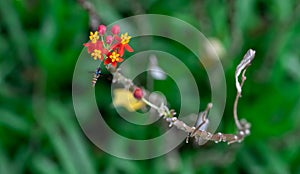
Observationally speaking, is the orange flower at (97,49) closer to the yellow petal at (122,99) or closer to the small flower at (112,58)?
the small flower at (112,58)

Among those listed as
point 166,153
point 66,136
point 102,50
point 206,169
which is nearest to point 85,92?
point 66,136

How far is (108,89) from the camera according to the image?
1398 mm

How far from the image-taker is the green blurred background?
4.34 ft

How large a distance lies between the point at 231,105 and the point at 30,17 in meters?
0.62

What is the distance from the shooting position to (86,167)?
1289mm

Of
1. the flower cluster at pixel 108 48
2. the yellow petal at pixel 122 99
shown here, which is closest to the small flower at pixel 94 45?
the flower cluster at pixel 108 48

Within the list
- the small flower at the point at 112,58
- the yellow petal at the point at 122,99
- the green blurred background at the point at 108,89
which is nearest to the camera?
the small flower at the point at 112,58

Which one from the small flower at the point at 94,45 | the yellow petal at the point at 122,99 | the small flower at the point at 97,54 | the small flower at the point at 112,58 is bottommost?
the small flower at the point at 112,58

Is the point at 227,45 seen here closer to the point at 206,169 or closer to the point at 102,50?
the point at 206,169

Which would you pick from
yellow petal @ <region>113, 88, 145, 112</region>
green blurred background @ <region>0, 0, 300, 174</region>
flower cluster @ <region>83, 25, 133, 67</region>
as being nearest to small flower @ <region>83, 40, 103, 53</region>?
flower cluster @ <region>83, 25, 133, 67</region>

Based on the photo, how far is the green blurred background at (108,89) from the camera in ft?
4.34

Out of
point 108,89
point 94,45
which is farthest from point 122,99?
point 94,45

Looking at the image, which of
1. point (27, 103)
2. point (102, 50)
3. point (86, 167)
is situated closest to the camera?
point (102, 50)

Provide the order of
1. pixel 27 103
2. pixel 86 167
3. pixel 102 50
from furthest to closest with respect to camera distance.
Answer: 1. pixel 27 103
2. pixel 86 167
3. pixel 102 50
